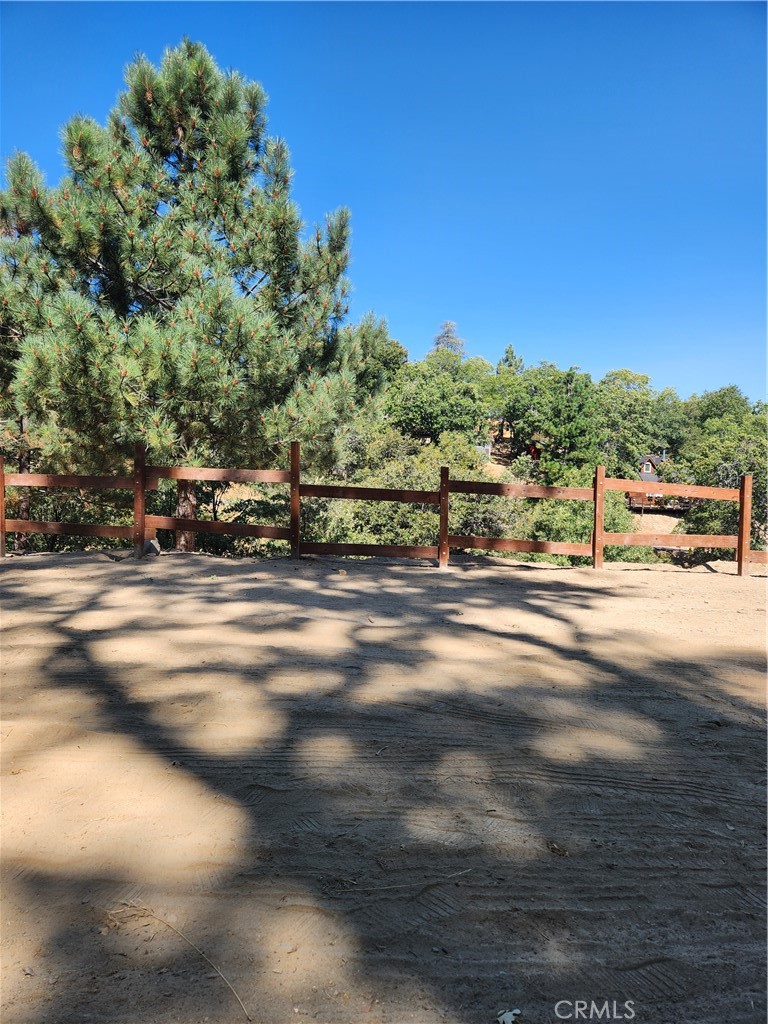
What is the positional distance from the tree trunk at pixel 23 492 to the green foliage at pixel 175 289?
170 centimetres

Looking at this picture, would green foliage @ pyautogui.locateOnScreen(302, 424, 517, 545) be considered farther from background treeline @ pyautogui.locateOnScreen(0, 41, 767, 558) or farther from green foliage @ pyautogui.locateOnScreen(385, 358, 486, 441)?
green foliage @ pyautogui.locateOnScreen(385, 358, 486, 441)

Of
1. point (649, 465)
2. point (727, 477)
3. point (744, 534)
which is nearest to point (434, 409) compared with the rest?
point (727, 477)

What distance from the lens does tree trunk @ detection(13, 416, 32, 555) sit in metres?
12.9

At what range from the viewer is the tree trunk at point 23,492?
12.9 metres

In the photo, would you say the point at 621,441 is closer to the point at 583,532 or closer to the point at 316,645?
the point at 583,532

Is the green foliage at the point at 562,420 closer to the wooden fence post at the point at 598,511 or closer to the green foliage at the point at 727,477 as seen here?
the green foliage at the point at 727,477

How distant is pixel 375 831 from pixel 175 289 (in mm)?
10202

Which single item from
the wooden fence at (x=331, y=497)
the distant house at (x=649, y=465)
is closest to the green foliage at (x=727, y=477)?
the wooden fence at (x=331, y=497)

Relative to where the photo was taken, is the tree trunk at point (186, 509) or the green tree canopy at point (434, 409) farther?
the green tree canopy at point (434, 409)

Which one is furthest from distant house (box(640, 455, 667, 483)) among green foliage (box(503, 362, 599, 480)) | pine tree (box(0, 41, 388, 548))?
pine tree (box(0, 41, 388, 548))

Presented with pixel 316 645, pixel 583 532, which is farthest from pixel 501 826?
pixel 583 532

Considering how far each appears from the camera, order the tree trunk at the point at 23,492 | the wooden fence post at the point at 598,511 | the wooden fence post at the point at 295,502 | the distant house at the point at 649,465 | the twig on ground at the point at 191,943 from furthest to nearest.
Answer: the distant house at the point at 649,465
the tree trunk at the point at 23,492
the wooden fence post at the point at 598,511
the wooden fence post at the point at 295,502
the twig on ground at the point at 191,943

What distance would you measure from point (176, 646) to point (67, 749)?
1336 mm

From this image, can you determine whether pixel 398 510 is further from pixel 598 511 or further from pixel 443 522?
pixel 598 511
